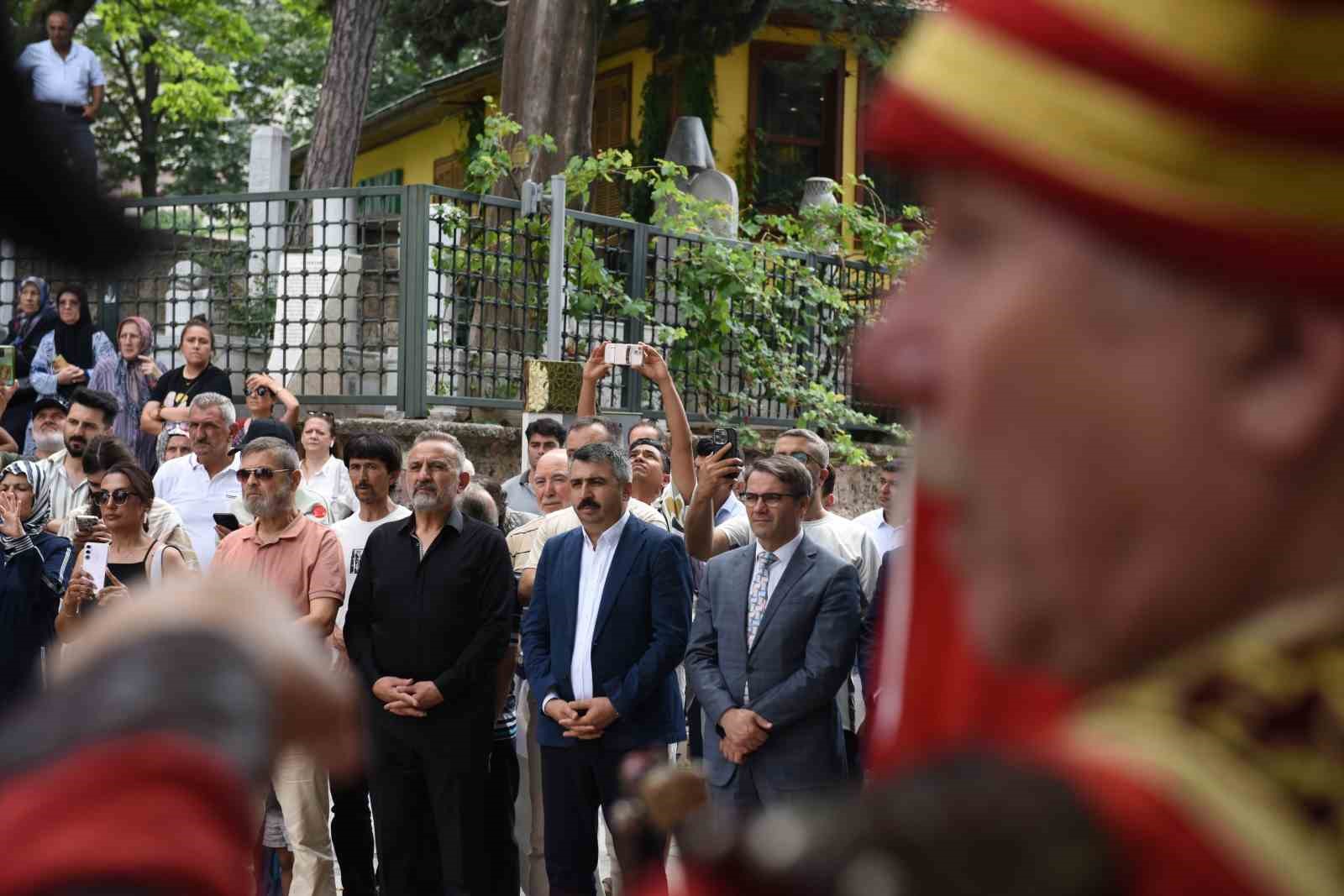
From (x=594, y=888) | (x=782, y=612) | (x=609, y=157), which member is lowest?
(x=594, y=888)

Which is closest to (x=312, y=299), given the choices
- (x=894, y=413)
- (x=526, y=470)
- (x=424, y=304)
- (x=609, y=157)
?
(x=424, y=304)

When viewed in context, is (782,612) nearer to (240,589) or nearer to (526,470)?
(526,470)

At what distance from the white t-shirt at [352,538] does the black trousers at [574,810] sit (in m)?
1.46

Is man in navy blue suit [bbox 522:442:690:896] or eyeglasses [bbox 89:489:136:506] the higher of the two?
eyeglasses [bbox 89:489:136:506]

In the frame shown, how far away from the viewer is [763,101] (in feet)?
80.9

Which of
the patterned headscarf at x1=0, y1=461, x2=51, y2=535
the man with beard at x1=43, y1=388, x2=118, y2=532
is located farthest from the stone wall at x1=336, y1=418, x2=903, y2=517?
the patterned headscarf at x1=0, y1=461, x2=51, y2=535

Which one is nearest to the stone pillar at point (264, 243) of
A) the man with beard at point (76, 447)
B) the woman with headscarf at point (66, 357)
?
the woman with headscarf at point (66, 357)

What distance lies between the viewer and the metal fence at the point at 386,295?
45.0ft

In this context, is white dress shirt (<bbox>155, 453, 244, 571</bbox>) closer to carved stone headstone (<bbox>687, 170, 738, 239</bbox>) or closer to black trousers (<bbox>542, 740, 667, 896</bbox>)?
black trousers (<bbox>542, 740, 667, 896</bbox>)

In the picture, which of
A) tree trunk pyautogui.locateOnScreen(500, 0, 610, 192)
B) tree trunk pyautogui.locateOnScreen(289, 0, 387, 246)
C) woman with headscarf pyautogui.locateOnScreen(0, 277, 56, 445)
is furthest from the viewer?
tree trunk pyautogui.locateOnScreen(289, 0, 387, 246)

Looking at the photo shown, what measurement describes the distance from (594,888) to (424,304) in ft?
22.5

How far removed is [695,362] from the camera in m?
15.7

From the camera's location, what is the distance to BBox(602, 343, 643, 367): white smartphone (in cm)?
927

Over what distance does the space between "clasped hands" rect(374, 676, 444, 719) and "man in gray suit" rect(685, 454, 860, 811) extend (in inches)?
45.5
